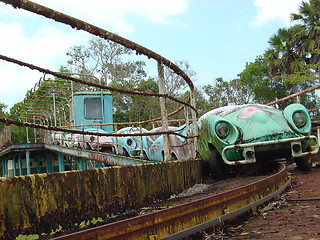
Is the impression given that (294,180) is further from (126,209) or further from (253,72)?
(253,72)

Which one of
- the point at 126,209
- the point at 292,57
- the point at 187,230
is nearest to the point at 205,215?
the point at 187,230

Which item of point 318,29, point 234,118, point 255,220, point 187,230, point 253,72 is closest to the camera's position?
point 187,230

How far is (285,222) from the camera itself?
109 inches

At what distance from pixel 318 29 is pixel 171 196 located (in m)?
19.4

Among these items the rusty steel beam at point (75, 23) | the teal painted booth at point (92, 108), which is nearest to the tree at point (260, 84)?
the teal painted booth at point (92, 108)

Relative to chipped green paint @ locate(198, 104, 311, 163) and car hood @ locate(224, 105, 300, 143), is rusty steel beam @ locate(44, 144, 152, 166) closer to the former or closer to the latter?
chipped green paint @ locate(198, 104, 311, 163)

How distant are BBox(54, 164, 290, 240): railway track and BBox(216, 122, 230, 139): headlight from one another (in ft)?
6.76

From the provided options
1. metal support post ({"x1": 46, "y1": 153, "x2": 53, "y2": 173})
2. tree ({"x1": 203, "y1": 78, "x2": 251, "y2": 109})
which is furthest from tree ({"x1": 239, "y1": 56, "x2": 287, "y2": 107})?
metal support post ({"x1": 46, "y1": 153, "x2": 53, "y2": 173})

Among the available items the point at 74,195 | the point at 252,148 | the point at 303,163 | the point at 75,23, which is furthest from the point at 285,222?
the point at 303,163

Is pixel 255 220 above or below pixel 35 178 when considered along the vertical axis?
below

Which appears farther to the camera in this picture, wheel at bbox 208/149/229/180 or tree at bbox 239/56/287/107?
tree at bbox 239/56/287/107

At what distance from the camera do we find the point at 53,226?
109 inches

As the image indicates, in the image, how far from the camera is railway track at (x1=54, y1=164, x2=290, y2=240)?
81.6 inches

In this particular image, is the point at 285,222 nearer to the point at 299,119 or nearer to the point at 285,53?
the point at 299,119
